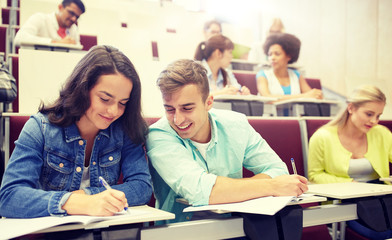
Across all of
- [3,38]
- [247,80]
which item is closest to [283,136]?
[247,80]

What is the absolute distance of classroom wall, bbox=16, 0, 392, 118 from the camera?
249 cm

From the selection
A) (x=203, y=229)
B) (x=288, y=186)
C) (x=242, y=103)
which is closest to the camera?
(x=203, y=229)

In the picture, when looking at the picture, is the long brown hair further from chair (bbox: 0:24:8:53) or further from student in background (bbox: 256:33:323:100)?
chair (bbox: 0:24:8:53)

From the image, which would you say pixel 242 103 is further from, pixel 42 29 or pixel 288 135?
pixel 42 29

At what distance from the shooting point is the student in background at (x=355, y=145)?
52.7 inches

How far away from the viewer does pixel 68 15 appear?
7.43ft

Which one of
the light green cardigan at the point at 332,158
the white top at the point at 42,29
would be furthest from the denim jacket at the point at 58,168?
the white top at the point at 42,29

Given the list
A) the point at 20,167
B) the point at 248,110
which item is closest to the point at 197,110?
the point at 20,167

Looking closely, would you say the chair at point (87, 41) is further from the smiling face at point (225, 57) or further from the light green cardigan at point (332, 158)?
the light green cardigan at point (332, 158)

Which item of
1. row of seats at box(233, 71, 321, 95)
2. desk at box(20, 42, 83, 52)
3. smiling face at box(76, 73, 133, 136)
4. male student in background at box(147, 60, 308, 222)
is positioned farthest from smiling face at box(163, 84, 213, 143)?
row of seats at box(233, 71, 321, 95)

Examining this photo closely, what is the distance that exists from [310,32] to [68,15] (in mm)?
2665

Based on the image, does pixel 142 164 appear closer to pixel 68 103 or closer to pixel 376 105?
pixel 68 103

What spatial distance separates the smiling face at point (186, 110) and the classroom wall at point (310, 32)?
1.39 metres

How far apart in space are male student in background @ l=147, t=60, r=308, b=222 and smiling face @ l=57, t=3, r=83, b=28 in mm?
1549
